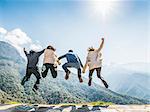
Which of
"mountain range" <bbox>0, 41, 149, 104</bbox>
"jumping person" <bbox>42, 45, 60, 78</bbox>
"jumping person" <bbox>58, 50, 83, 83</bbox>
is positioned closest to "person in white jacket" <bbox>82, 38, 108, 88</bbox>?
"jumping person" <bbox>58, 50, 83, 83</bbox>

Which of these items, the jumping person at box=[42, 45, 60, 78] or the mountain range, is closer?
the jumping person at box=[42, 45, 60, 78]

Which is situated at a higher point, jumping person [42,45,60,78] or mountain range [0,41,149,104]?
jumping person [42,45,60,78]

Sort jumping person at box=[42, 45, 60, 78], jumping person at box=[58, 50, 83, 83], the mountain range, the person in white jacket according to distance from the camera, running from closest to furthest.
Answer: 1. the person in white jacket
2. jumping person at box=[42, 45, 60, 78]
3. jumping person at box=[58, 50, 83, 83]
4. the mountain range

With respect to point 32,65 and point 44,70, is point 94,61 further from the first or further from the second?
point 32,65

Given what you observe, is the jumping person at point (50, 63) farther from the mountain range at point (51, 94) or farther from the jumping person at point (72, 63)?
the mountain range at point (51, 94)

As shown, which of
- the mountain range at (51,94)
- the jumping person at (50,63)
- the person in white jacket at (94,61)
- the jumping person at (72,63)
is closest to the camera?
the person in white jacket at (94,61)

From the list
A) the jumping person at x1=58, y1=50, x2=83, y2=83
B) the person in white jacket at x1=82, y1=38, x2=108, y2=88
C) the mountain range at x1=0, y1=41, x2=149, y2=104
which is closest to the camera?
the person in white jacket at x1=82, y1=38, x2=108, y2=88

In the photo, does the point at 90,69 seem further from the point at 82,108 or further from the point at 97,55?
the point at 82,108

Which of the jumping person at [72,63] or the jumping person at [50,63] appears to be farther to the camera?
the jumping person at [72,63]

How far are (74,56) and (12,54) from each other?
189 meters

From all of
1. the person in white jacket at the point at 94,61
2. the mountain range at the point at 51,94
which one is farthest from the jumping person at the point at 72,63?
the mountain range at the point at 51,94

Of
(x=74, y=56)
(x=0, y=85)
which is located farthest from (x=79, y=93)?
(x=74, y=56)

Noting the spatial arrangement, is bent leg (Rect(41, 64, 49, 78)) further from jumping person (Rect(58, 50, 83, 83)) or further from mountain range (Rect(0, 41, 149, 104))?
mountain range (Rect(0, 41, 149, 104))

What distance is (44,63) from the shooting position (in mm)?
13000
